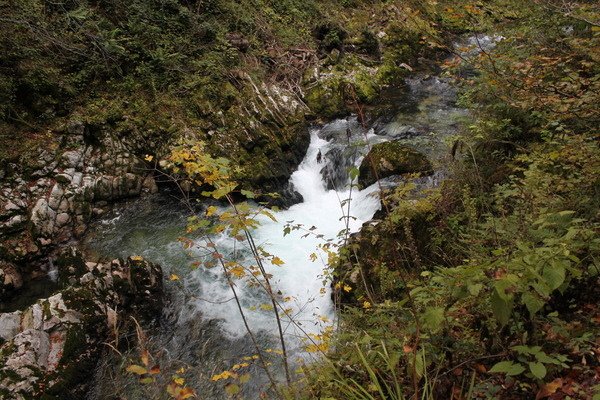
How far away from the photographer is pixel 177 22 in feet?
30.8

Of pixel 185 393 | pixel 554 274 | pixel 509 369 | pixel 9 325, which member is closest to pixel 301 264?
pixel 9 325

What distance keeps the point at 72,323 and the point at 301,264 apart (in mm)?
3587

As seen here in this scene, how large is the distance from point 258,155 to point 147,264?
3660 mm

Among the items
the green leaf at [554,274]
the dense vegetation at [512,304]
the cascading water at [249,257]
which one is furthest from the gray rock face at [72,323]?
the green leaf at [554,274]

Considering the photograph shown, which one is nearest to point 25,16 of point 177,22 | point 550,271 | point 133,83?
point 133,83

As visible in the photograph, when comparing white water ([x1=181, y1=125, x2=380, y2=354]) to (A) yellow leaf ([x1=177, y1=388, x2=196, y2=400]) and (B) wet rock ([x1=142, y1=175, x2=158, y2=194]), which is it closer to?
(B) wet rock ([x1=142, y1=175, x2=158, y2=194])

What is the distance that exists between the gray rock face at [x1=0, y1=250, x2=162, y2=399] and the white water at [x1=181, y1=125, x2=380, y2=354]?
32.9 inches

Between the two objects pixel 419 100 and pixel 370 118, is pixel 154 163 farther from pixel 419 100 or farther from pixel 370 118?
pixel 419 100

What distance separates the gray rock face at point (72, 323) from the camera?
4.33 m

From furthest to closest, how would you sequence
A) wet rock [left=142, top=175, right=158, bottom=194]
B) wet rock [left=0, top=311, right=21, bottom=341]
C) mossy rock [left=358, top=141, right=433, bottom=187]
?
wet rock [left=142, top=175, right=158, bottom=194], mossy rock [left=358, top=141, right=433, bottom=187], wet rock [left=0, top=311, right=21, bottom=341]

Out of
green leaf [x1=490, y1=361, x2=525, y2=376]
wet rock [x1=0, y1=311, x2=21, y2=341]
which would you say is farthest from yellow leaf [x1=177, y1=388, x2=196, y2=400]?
wet rock [x1=0, y1=311, x2=21, y2=341]

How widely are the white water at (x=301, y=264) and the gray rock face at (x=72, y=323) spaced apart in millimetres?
835

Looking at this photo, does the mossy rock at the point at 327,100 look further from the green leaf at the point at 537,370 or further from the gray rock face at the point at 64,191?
the green leaf at the point at 537,370

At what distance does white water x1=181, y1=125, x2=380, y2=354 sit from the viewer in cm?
569
